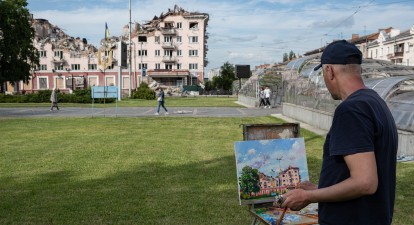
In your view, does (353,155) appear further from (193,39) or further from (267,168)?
(193,39)

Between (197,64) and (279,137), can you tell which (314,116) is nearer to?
(279,137)

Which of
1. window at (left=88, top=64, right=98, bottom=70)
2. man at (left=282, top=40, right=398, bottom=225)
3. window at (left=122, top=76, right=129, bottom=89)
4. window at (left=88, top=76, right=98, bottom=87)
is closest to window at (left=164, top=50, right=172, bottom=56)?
window at (left=122, top=76, right=129, bottom=89)

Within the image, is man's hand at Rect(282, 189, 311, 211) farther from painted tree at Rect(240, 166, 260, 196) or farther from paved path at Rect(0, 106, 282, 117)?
paved path at Rect(0, 106, 282, 117)

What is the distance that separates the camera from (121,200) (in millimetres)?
7277

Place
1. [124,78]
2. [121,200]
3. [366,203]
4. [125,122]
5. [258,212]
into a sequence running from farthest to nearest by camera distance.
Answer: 1. [124,78]
2. [125,122]
3. [121,200]
4. [258,212]
5. [366,203]

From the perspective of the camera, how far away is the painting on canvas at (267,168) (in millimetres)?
4387

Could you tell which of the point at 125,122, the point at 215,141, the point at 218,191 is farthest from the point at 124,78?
the point at 218,191

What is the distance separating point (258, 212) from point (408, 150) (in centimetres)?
870

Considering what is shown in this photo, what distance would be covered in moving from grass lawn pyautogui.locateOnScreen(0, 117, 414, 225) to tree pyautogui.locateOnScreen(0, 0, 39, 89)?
79.7 ft

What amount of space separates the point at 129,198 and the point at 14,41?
35.4 meters

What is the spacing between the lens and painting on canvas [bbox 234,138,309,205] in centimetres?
439

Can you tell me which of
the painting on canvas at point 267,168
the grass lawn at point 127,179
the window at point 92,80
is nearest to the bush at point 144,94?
the window at point 92,80

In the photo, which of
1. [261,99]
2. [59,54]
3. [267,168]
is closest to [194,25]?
[59,54]

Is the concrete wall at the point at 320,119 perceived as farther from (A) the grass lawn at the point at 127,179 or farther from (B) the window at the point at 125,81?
(B) the window at the point at 125,81
